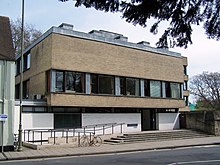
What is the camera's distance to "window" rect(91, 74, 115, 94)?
26344mm

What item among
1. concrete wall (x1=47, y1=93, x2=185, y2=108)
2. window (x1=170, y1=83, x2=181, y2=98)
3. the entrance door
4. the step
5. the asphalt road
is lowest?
the step

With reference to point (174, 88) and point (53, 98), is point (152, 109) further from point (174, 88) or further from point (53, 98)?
point (53, 98)

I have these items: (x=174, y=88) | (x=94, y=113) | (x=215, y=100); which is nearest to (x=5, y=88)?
(x=94, y=113)

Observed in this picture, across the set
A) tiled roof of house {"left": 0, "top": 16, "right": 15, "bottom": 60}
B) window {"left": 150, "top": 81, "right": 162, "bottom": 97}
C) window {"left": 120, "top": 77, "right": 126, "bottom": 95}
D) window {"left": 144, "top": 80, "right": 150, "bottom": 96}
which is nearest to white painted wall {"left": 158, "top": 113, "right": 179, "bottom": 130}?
window {"left": 150, "top": 81, "right": 162, "bottom": 97}

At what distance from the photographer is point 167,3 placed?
3.95 metres

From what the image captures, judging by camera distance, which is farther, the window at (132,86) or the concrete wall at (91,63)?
the window at (132,86)

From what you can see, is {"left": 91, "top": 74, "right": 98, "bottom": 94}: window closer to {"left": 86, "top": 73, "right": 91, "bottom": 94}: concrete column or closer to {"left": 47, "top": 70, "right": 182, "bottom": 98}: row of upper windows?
{"left": 47, "top": 70, "right": 182, "bottom": 98}: row of upper windows

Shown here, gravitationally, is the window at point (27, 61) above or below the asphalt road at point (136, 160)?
above

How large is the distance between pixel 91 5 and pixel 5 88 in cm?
1585

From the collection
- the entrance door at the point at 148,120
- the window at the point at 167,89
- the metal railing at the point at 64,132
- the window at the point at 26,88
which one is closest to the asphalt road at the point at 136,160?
the metal railing at the point at 64,132

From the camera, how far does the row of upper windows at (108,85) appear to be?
24.4 metres

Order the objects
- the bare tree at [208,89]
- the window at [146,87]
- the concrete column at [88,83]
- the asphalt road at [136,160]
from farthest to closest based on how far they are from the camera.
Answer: the bare tree at [208,89] < the window at [146,87] < the concrete column at [88,83] < the asphalt road at [136,160]

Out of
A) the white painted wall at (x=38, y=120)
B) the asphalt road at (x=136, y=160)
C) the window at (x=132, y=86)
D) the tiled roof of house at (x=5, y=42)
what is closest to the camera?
the asphalt road at (x=136, y=160)

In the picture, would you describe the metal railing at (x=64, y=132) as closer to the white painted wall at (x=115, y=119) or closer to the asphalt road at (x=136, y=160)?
the white painted wall at (x=115, y=119)
